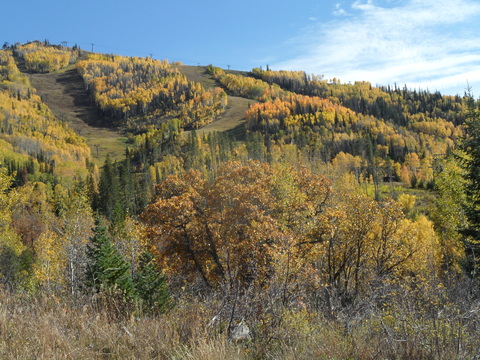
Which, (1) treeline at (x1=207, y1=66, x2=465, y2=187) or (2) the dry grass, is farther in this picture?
(1) treeline at (x1=207, y1=66, x2=465, y2=187)

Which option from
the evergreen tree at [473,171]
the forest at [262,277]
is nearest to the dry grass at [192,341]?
the forest at [262,277]

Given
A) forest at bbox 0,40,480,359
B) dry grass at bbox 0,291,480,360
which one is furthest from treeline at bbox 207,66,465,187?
dry grass at bbox 0,291,480,360

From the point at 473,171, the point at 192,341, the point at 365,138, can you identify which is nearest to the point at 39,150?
the point at 365,138

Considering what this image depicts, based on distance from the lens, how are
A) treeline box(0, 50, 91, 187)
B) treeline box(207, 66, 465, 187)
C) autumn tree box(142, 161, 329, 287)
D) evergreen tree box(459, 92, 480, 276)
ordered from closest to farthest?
1. autumn tree box(142, 161, 329, 287)
2. evergreen tree box(459, 92, 480, 276)
3. treeline box(0, 50, 91, 187)
4. treeline box(207, 66, 465, 187)

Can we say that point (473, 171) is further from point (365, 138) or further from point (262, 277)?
point (365, 138)

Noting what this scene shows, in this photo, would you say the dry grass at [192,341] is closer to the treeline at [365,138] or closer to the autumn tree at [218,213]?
the autumn tree at [218,213]

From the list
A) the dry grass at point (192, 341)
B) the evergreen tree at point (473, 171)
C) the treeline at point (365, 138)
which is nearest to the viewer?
the dry grass at point (192, 341)

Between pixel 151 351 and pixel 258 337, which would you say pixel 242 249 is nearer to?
pixel 258 337

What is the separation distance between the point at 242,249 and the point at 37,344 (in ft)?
37.9

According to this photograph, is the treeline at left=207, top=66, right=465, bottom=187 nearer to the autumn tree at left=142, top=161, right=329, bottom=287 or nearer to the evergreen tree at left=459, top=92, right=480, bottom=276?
the evergreen tree at left=459, top=92, right=480, bottom=276

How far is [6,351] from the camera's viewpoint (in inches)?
178

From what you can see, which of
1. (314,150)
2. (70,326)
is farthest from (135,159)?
(70,326)

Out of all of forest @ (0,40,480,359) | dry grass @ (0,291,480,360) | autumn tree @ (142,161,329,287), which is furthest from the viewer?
autumn tree @ (142,161,329,287)

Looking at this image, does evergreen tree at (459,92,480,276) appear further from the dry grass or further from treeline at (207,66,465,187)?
treeline at (207,66,465,187)
